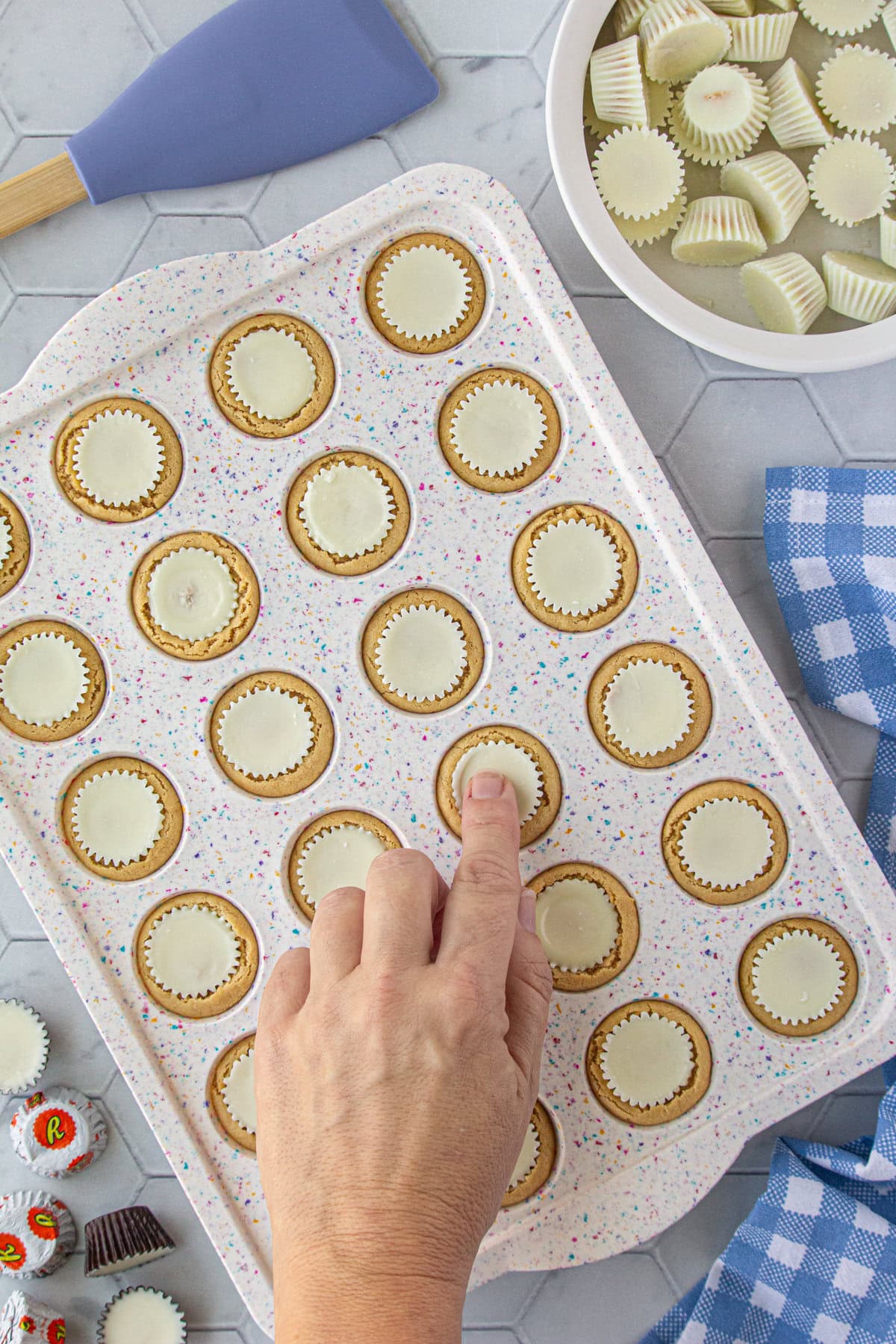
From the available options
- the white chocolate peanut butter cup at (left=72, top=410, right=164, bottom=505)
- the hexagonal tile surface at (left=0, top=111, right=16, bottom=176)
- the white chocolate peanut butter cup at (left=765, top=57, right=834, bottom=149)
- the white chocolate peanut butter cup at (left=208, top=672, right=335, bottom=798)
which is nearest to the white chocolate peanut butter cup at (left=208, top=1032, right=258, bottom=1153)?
the white chocolate peanut butter cup at (left=208, top=672, right=335, bottom=798)

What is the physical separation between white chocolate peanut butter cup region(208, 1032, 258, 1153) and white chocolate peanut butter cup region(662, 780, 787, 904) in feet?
1.71

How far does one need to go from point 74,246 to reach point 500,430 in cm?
58

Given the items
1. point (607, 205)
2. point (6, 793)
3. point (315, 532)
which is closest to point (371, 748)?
point (315, 532)

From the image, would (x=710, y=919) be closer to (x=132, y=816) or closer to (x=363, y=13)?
(x=132, y=816)

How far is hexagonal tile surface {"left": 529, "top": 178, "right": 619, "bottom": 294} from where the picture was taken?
1.27 meters

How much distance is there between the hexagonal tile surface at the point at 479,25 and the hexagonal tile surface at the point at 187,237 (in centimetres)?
32

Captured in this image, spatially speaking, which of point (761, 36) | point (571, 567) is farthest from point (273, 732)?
point (761, 36)

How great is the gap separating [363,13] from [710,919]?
111 cm

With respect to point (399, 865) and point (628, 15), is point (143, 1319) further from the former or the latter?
point (628, 15)

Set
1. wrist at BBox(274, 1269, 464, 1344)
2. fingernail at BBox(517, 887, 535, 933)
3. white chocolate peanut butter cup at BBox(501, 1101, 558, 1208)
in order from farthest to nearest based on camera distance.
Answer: white chocolate peanut butter cup at BBox(501, 1101, 558, 1208), fingernail at BBox(517, 887, 535, 933), wrist at BBox(274, 1269, 464, 1344)

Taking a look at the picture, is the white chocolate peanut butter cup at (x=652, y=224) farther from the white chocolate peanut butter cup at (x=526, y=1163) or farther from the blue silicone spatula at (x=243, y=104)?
the white chocolate peanut butter cup at (x=526, y=1163)

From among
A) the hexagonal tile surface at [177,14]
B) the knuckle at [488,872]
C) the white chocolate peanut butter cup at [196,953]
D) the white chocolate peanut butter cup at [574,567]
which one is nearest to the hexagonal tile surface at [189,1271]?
the white chocolate peanut butter cup at [196,953]

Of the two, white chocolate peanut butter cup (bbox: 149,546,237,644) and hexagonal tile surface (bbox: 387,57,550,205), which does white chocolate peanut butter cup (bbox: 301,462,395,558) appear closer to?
white chocolate peanut butter cup (bbox: 149,546,237,644)

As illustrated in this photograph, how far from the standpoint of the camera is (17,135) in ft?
4.19
